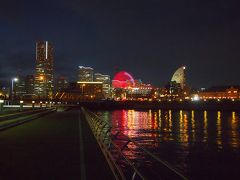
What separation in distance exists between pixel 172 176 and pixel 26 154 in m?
6.80

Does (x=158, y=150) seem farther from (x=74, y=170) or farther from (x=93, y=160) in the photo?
(x=74, y=170)

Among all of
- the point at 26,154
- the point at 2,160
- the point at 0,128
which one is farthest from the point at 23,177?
the point at 0,128

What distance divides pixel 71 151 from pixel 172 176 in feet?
16.9

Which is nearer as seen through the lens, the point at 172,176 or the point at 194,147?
the point at 172,176

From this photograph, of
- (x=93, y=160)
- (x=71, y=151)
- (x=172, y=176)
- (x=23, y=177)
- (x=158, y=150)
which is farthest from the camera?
(x=158, y=150)

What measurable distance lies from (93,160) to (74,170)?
2357 mm

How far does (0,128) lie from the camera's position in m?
32.3

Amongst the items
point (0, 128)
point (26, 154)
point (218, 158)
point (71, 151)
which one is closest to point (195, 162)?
point (218, 158)

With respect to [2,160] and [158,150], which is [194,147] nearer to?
[158,150]

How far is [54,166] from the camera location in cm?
1537

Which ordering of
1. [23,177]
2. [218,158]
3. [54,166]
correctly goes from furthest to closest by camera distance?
[218,158]
[54,166]
[23,177]

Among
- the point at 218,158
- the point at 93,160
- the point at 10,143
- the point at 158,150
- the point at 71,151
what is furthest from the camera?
the point at 158,150

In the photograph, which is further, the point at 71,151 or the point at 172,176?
the point at 71,151

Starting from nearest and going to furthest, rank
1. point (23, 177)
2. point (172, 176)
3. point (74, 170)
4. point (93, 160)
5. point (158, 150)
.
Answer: point (23, 177) < point (74, 170) < point (93, 160) < point (172, 176) < point (158, 150)
